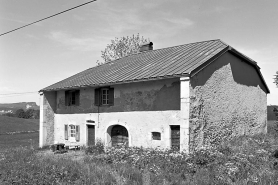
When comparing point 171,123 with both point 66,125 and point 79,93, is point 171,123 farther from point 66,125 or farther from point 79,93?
point 66,125

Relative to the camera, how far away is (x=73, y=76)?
18828 mm

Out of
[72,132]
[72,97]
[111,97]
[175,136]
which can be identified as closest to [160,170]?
[175,136]

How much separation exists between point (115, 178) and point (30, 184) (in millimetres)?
2424

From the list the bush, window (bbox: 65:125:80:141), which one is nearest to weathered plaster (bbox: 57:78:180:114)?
window (bbox: 65:125:80:141)

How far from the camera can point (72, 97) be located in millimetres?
16312

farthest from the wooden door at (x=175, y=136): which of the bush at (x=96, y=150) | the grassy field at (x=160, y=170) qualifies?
the bush at (x=96, y=150)

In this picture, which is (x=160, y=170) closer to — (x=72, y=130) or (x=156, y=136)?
(x=156, y=136)

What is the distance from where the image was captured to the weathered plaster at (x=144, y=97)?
449 inches

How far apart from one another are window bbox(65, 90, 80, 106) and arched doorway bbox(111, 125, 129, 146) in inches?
138

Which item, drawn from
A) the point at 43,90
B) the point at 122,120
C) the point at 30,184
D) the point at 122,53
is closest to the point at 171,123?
the point at 122,120

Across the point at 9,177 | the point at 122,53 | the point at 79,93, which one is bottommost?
the point at 9,177

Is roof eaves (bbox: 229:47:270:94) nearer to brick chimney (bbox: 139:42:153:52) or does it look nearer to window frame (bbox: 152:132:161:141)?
window frame (bbox: 152:132:161:141)

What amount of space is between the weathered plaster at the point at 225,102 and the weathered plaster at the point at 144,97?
41.1 inches

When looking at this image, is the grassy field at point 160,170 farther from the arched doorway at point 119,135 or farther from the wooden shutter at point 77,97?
the wooden shutter at point 77,97
